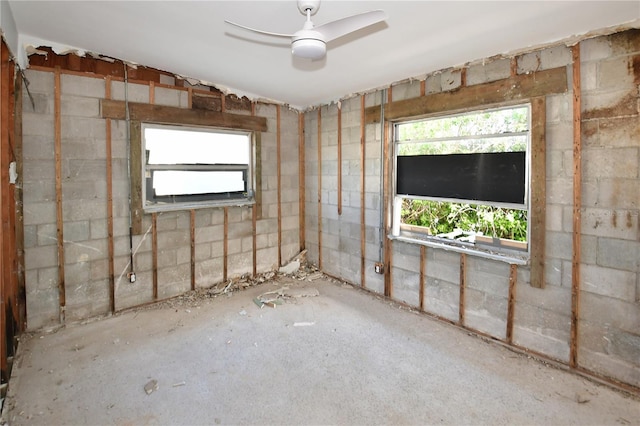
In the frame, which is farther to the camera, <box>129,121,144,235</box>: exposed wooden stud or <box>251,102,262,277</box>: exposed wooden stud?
<box>251,102,262,277</box>: exposed wooden stud

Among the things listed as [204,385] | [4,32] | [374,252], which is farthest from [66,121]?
[374,252]

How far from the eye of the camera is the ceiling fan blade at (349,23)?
1864 millimetres

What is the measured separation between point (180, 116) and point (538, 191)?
3.87m

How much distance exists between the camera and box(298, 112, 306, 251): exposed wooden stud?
5.35 metres

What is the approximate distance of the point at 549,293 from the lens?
292 cm

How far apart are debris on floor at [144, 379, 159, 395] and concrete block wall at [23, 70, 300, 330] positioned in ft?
5.33

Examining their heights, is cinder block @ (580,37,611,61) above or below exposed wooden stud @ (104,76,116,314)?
above

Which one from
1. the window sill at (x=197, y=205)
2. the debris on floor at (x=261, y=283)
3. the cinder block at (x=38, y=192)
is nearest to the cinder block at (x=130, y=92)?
the cinder block at (x=38, y=192)

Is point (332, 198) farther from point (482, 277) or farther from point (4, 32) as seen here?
point (4, 32)

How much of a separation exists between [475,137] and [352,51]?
147 centimetres

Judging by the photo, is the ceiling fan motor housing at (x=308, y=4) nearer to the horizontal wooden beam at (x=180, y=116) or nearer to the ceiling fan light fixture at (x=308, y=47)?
the ceiling fan light fixture at (x=308, y=47)

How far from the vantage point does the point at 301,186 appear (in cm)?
545

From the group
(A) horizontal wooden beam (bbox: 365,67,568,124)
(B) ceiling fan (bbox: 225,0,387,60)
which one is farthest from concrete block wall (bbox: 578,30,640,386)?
(B) ceiling fan (bbox: 225,0,387,60)

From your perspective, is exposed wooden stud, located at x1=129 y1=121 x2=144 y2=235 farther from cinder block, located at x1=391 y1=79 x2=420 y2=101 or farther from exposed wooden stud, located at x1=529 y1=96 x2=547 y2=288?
exposed wooden stud, located at x1=529 y1=96 x2=547 y2=288
